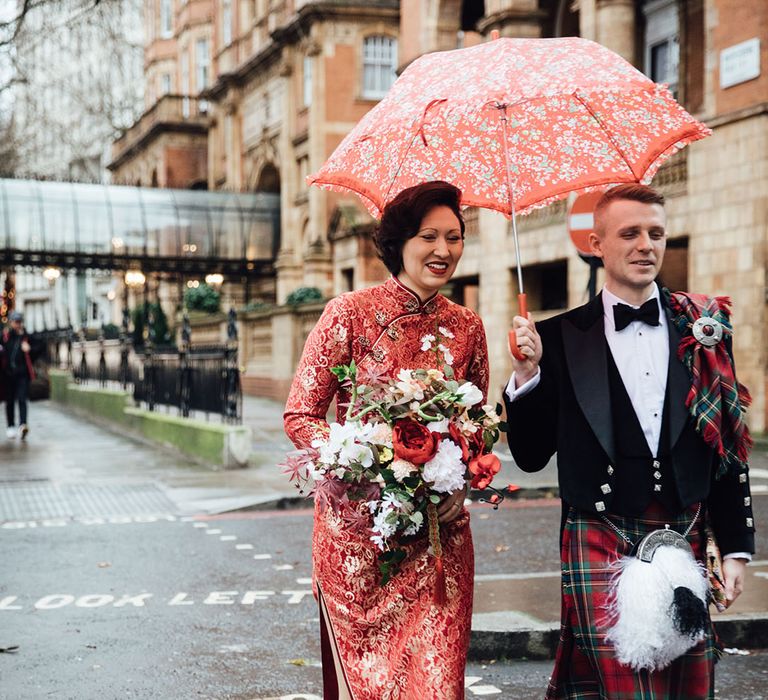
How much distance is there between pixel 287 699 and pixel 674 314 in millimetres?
2802

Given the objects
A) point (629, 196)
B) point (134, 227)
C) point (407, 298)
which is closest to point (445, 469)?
point (407, 298)

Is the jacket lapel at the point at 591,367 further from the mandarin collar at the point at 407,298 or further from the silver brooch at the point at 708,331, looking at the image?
the mandarin collar at the point at 407,298

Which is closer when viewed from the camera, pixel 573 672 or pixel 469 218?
pixel 573 672

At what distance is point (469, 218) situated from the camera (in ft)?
82.2

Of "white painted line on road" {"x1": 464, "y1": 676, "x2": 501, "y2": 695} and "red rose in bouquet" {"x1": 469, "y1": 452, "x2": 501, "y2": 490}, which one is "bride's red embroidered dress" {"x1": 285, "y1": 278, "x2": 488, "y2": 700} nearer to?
"red rose in bouquet" {"x1": 469, "y1": 452, "x2": 501, "y2": 490}

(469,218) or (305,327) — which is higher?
(469,218)

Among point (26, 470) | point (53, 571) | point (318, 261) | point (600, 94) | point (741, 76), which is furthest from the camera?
point (318, 261)

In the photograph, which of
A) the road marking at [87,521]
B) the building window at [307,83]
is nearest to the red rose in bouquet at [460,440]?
the road marking at [87,521]

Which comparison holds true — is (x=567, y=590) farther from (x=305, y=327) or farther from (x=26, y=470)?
(x=305, y=327)

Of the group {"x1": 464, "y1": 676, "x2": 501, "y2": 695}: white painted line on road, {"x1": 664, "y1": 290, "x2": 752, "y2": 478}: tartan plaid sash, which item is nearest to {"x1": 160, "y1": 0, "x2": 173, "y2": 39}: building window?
{"x1": 464, "y1": 676, "x2": 501, "y2": 695}: white painted line on road

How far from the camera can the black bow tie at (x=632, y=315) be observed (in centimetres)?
368

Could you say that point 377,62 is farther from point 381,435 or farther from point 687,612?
point 687,612

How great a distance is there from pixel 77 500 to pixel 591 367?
9.69 metres

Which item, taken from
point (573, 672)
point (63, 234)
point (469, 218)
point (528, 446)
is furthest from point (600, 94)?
point (63, 234)
